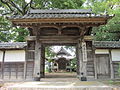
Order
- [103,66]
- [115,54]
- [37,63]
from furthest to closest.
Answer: [115,54]
[103,66]
[37,63]

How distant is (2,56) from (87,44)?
5.07 metres

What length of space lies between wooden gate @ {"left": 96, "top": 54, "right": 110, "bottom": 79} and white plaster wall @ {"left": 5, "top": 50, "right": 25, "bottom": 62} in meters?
4.39

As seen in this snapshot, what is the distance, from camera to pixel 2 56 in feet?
25.8

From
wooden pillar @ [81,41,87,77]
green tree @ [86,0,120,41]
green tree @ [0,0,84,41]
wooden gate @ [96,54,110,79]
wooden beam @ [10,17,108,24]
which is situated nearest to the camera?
wooden beam @ [10,17,108,24]

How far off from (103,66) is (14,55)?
17.3 ft

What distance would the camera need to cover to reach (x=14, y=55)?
7840mm

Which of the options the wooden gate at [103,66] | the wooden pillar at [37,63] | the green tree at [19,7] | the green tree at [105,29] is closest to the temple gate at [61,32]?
the wooden pillar at [37,63]

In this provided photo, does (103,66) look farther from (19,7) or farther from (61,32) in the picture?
(19,7)

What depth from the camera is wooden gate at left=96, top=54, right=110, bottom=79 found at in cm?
754

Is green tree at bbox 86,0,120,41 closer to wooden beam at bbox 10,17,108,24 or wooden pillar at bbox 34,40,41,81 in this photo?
wooden beam at bbox 10,17,108,24

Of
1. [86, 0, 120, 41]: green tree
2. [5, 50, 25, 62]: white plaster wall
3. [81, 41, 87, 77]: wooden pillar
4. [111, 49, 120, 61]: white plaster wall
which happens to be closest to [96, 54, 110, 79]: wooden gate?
[111, 49, 120, 61]: white plaster wall

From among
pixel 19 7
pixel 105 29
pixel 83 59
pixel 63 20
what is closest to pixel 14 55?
pixel 63 20

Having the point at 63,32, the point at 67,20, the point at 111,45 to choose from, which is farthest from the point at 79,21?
the point at 111,45

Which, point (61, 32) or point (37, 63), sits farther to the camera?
point (61, 32)
